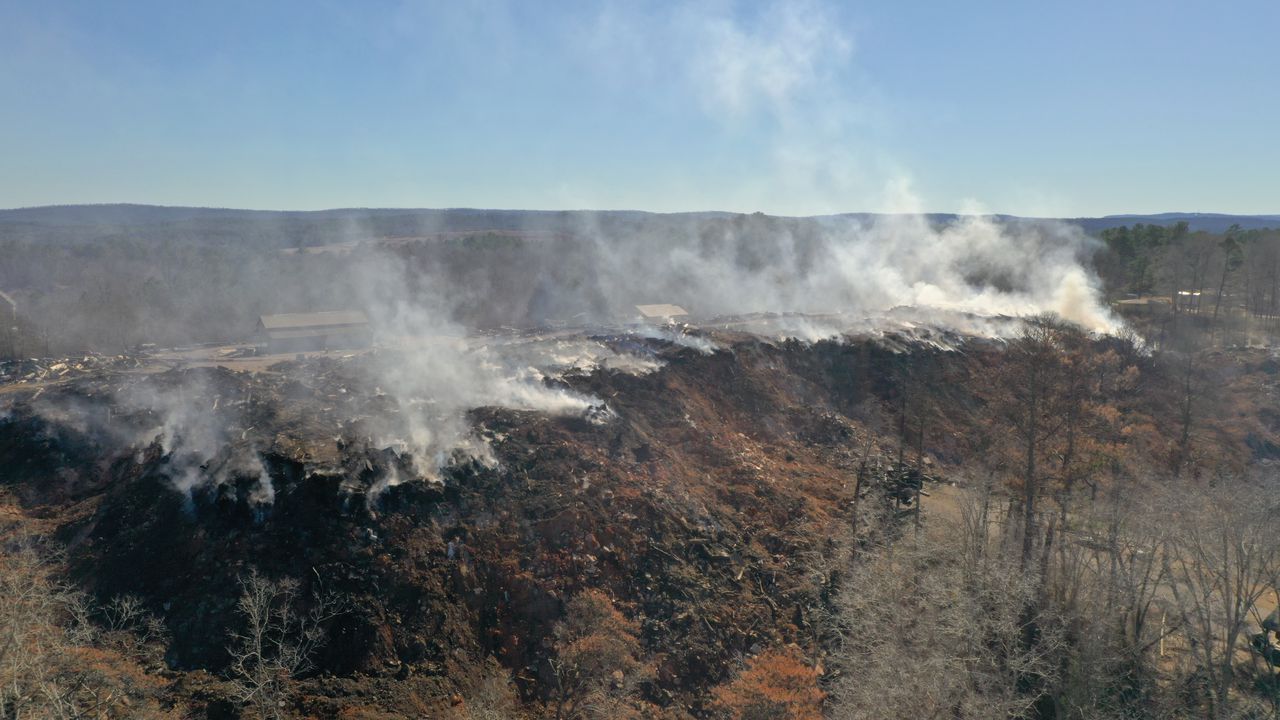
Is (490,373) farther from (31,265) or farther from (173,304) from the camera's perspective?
(31,265)

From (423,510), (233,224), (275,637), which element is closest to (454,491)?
(423,510)

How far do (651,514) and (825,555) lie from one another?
5.93 m

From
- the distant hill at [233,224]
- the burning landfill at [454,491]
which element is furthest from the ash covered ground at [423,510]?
the distant hill at [233,224]


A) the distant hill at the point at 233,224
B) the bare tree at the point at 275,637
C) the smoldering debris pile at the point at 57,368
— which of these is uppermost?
the distant hill at the point at 233,224

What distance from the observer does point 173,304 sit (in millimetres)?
49062

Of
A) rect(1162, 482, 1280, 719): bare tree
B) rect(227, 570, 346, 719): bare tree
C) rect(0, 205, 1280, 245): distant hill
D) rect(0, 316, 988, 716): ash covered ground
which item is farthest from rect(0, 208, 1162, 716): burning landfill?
rect(0, 205, 1280, 245): distant hill

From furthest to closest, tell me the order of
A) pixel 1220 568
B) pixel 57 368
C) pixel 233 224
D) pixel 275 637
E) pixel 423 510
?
pixel 233 224 < pixel 57 368 < pixel 423 510 < pixel 1220 568 < pixel 275 637

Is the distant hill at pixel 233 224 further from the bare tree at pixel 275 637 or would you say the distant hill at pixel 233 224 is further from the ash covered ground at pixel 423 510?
the bare tree at pixel 275 637

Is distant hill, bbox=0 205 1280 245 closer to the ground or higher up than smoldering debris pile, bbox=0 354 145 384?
higher up

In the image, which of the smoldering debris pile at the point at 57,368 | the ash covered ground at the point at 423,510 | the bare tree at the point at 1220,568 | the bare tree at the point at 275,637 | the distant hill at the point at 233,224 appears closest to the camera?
the bare tree at the point at 275,637

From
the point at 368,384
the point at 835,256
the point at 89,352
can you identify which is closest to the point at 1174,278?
the point at 835,256

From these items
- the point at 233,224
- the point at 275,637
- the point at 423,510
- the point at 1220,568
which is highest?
the point at 233,224

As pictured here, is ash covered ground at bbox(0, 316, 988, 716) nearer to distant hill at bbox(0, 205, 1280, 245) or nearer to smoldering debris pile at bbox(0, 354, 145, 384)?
smoldering debris pile at bbox(0, 354, 145, 384)

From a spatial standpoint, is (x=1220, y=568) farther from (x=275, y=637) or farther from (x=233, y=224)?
(x=233, y=224)
